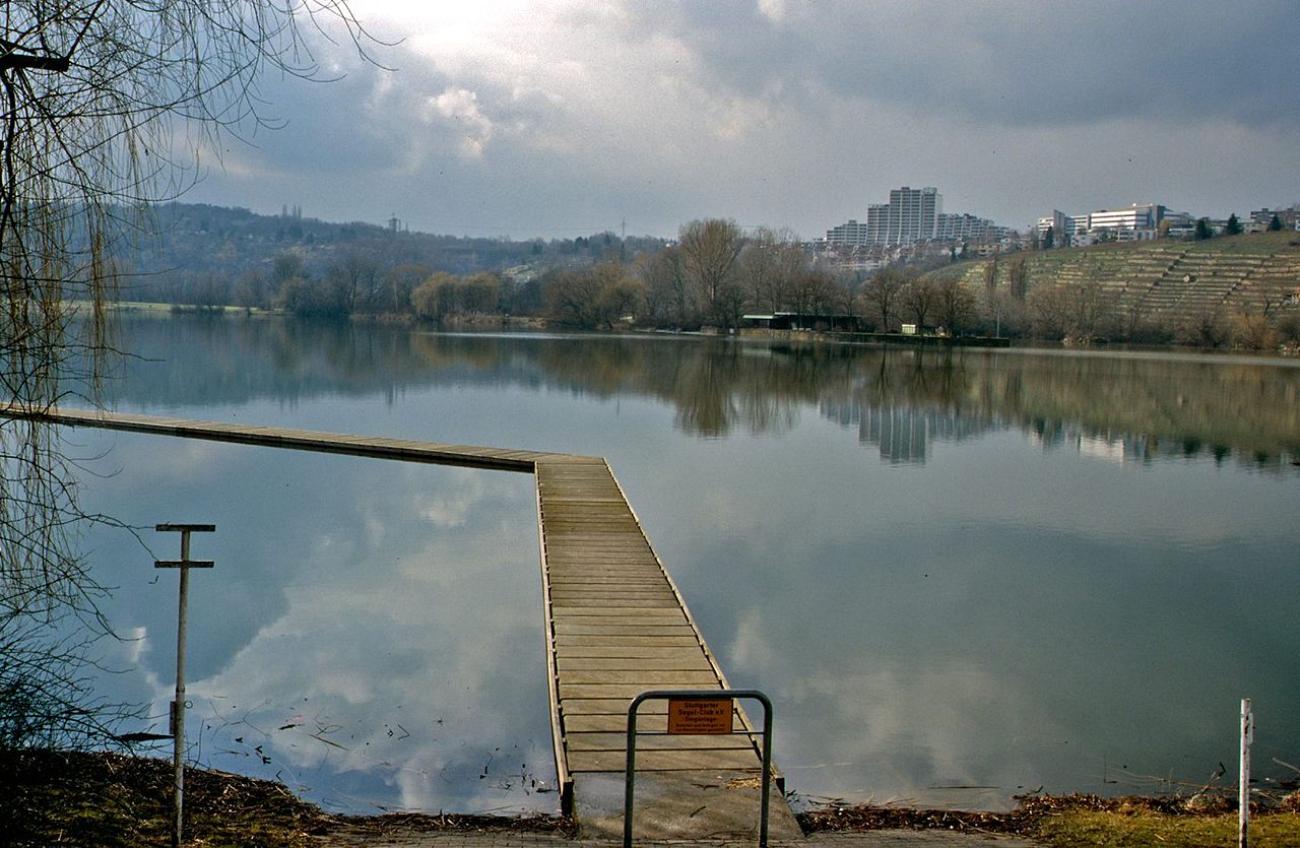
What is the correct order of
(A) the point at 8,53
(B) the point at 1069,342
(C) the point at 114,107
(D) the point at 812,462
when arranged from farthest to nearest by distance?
(B) the point at 1069,342
(D) the point at 812,462
(C) the point at 114,107
(A) the point at 8,53

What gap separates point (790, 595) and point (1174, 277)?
9324cm

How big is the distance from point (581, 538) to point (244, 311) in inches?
3303

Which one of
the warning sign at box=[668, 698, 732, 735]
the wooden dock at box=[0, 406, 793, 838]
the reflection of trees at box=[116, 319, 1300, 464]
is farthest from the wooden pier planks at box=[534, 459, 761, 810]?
the reflection of trees at box=[116, 319, 1300, 464]

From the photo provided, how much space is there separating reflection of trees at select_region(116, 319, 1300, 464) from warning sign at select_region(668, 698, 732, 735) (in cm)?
1755

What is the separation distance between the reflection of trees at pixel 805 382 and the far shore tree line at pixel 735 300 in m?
18.8

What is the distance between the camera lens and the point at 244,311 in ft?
285

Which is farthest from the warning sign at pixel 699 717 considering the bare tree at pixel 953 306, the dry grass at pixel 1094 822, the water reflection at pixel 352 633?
the bare tree at pixel 953 306

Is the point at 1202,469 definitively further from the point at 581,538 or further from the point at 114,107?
the point at 114,107

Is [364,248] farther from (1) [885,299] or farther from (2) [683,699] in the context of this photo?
(2) [683,699]

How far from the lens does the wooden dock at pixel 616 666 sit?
4.69 metres

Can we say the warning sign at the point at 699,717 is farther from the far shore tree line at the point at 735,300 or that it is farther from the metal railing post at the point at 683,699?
the far shore tree line at the point at 735,300

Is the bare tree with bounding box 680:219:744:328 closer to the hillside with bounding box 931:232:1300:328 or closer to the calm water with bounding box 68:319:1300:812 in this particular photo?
the hillside with bounding box 931:232:1300:328

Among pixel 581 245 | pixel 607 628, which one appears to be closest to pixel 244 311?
pixel 607 628

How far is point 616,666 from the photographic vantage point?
20.8 feet
